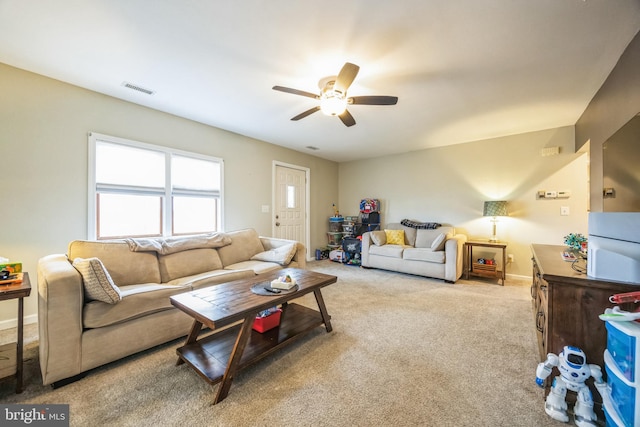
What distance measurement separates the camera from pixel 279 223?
16.1 feet

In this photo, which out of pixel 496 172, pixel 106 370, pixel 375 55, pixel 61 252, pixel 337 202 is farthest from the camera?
pixel 337 202

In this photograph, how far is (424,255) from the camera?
4066 millimetres

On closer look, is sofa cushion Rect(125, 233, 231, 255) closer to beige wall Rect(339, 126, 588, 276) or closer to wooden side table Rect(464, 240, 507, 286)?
beige wall Rect(339, 126, 588, 276)

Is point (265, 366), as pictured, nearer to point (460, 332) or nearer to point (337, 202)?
point (460, 332)

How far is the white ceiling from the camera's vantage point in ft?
5.28

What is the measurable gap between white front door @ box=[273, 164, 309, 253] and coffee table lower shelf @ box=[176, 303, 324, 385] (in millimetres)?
2751

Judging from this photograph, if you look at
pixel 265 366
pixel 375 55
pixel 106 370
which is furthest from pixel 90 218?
pixel 375 55

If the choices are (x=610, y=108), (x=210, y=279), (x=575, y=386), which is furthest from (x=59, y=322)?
(x=610, y=108)

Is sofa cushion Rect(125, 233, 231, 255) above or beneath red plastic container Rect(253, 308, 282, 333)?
above

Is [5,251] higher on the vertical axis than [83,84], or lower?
lower

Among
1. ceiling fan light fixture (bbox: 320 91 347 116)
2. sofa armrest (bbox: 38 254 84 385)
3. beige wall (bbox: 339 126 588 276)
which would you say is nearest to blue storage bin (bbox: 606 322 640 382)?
ceiling fan light fixture (bbox: 320 91 347 116)

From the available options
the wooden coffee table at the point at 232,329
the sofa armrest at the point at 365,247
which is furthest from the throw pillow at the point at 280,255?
the sofa armrest at the point at 365,247

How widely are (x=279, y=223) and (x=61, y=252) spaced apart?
3.02 metres

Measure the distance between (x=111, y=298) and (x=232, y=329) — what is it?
89cm
